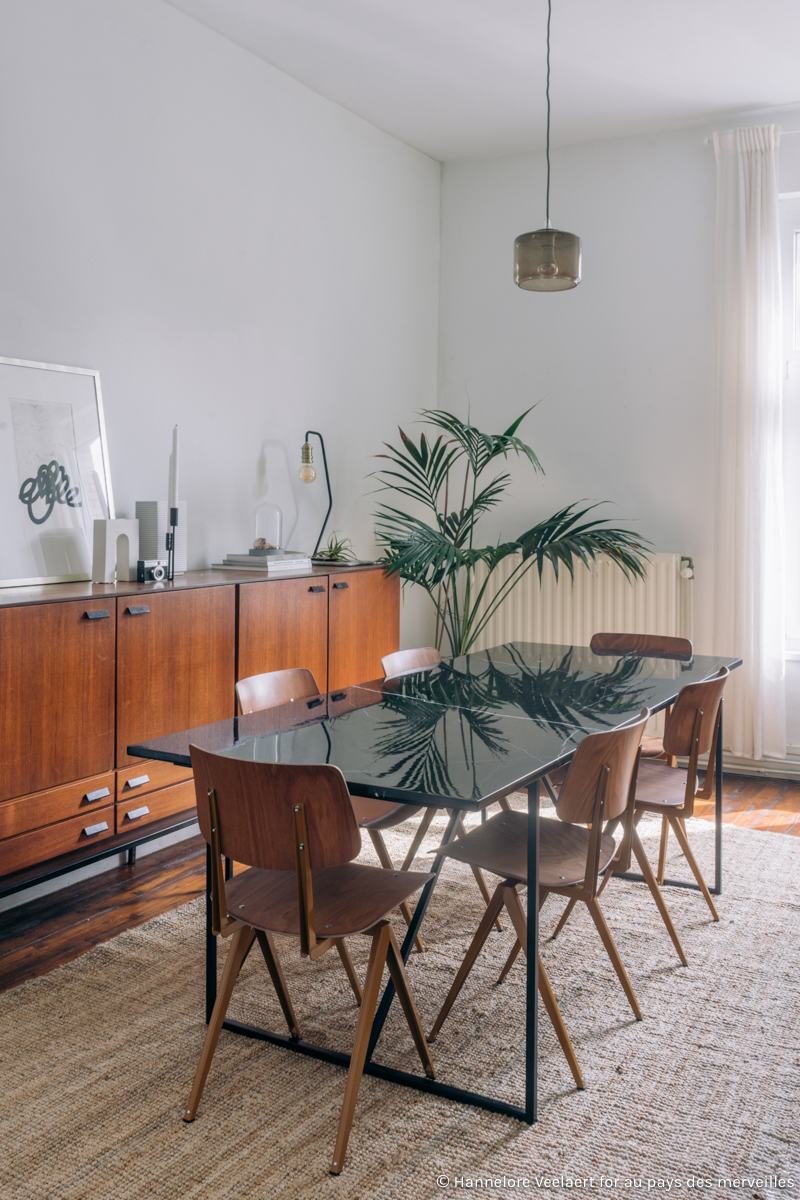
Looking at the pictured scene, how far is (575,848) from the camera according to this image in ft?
8.59

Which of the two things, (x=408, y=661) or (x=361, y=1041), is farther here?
(x=408, y=661)

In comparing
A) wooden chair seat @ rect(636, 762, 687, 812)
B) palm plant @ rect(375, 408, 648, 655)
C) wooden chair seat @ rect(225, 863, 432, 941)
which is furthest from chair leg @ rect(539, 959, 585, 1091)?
palm plant @ rect(375, 408, 648, 655)

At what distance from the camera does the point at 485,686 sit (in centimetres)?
315

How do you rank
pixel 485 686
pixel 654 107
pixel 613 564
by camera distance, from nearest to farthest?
pixel 485 686
pixel 654 107
pixel 613 564

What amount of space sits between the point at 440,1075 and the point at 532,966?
394 mm

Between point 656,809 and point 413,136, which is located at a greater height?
point 413,136

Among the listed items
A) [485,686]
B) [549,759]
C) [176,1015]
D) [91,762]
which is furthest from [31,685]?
[549,759]

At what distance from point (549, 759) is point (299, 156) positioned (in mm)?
3779

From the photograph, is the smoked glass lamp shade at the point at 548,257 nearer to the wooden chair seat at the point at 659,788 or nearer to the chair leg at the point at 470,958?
the wooden chair seat at the point at 659,788

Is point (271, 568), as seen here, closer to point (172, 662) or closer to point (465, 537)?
point (172, 662)

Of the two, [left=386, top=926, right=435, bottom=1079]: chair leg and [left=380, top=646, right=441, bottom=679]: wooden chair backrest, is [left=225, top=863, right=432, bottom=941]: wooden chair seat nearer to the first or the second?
[left=386, top=926, right=435, bottom=1079]: chair leg

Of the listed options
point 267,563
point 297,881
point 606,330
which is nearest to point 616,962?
point 297,881

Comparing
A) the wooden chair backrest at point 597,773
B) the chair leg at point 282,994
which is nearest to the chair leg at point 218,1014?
the chair leg at point 282,994

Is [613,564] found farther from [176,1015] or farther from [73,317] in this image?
[176,1015]
